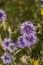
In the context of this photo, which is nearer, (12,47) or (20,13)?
(12,47)

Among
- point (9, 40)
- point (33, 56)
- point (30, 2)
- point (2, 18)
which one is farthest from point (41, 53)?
point (30, 2)

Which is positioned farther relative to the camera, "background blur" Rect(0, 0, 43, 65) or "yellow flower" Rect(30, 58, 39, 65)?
"background blur" Rect(0, 0, 43, 65)

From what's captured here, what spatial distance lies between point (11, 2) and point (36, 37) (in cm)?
51

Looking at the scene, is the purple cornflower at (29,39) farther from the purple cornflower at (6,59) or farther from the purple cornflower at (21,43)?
the purple cornflower at (6,59)

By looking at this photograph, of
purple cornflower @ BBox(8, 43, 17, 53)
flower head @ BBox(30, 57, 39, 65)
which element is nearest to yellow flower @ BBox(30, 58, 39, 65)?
flower head @ BBox(30, 57, 39, 65)

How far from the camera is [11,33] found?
75.4 inches

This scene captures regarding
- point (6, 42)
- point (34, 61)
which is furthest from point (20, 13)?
point (34, 61)

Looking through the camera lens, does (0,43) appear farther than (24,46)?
Yes

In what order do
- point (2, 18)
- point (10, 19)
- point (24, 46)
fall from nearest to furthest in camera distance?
point (24, 46), point (2, 18), point (10, 19)

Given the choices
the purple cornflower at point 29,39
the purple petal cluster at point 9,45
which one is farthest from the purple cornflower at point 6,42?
the purple cornflower at point 29,39

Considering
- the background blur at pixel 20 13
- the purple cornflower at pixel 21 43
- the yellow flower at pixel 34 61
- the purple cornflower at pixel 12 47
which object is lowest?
the yellow flower at pixel 34 61

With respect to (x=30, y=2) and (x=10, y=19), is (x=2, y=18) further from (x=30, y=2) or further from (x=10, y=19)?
(x=30, y=2)

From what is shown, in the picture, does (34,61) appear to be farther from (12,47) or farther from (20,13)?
(20,13)

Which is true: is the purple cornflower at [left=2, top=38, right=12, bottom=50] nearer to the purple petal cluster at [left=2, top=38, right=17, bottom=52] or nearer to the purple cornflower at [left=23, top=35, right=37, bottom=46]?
the purple petal cluster at [left=2, top=38, right=17, bottom=52]
